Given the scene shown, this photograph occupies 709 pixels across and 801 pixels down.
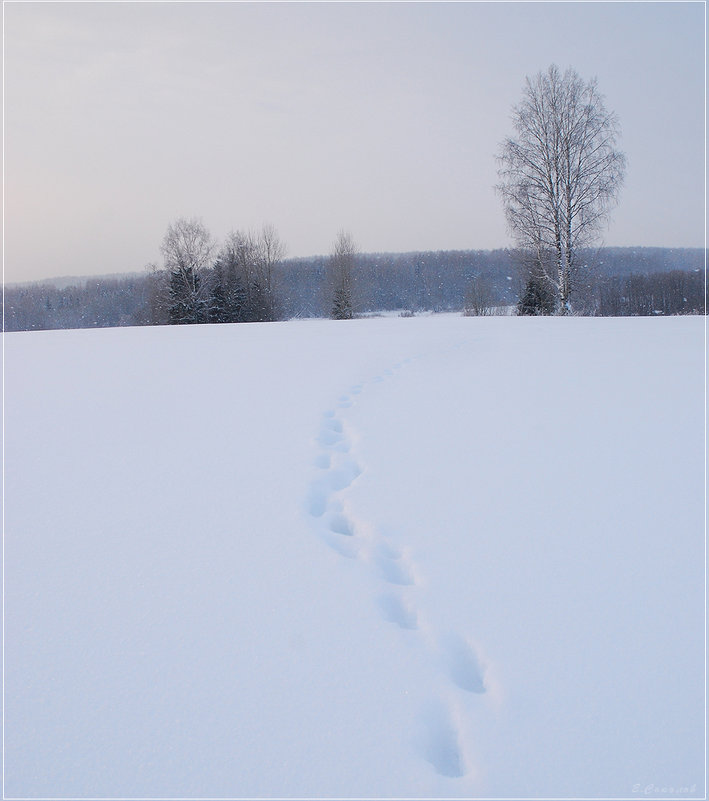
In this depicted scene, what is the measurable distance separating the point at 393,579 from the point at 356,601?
16cm

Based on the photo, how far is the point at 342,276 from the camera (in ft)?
75.8

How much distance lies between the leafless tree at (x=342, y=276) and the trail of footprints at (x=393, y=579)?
20547 mm

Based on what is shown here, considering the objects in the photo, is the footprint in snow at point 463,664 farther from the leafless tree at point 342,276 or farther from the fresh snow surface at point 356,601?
the leafless tree at point 342,276

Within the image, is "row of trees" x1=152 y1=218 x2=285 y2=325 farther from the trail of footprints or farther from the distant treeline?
the trail of footprints

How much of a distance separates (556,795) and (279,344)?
4.92 metres

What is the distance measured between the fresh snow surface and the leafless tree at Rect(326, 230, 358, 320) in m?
20.3

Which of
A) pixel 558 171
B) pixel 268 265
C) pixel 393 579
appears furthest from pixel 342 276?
pixel 393 579

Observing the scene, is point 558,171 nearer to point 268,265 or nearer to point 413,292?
point 268,265

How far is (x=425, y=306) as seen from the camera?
48.0 m

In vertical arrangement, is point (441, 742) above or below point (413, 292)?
below

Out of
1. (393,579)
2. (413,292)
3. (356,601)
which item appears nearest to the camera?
(356,601)

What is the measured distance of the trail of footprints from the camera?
3.19ft

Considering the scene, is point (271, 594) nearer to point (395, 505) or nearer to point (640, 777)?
point (395, 505)

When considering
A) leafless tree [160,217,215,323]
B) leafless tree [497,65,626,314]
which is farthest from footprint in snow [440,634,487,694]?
leafless tree [160,217,215,323]
